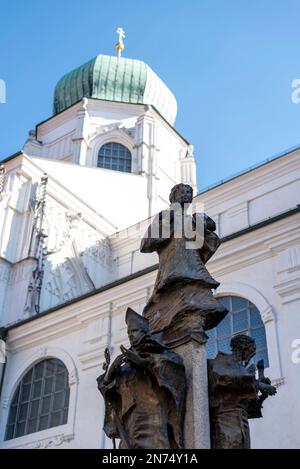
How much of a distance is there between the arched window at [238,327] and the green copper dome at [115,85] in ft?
63.2

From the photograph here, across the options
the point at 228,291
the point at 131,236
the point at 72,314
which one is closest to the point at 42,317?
the point at 72,314

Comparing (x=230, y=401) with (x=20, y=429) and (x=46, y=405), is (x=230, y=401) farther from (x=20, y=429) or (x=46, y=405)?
(x=20, y=429)

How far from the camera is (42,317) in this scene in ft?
60.6

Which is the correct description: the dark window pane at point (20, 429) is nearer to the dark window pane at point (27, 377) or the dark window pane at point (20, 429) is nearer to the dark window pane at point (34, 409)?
the dark window pane at point (34, 409)

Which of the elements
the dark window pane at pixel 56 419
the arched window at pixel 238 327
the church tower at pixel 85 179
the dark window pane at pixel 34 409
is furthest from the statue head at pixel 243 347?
the church tower at pixel 85 179

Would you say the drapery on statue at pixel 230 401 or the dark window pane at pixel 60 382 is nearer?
the drapery on statue at pixel 230 401

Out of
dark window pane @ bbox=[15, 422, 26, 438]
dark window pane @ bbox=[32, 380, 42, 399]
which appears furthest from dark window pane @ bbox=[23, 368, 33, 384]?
dark window pane @ bbox=[15, 422, 26, 438]

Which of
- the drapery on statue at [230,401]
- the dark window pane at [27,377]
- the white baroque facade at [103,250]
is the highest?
the white baroque facade at [103,250]

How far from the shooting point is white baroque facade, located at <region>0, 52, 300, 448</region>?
46.5 ft

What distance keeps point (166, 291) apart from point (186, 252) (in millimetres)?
408

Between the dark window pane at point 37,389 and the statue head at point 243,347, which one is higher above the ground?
the dark window pane at point 37,389

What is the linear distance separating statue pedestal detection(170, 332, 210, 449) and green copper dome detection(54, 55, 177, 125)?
27758 millimetres

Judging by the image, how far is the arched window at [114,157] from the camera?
Result: 30.4 m

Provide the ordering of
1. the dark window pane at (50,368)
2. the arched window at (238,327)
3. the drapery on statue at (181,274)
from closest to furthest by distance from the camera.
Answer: the drapery on statue at (181,274) < the arched window at (238,327) < the dark window pane at (50,368)
